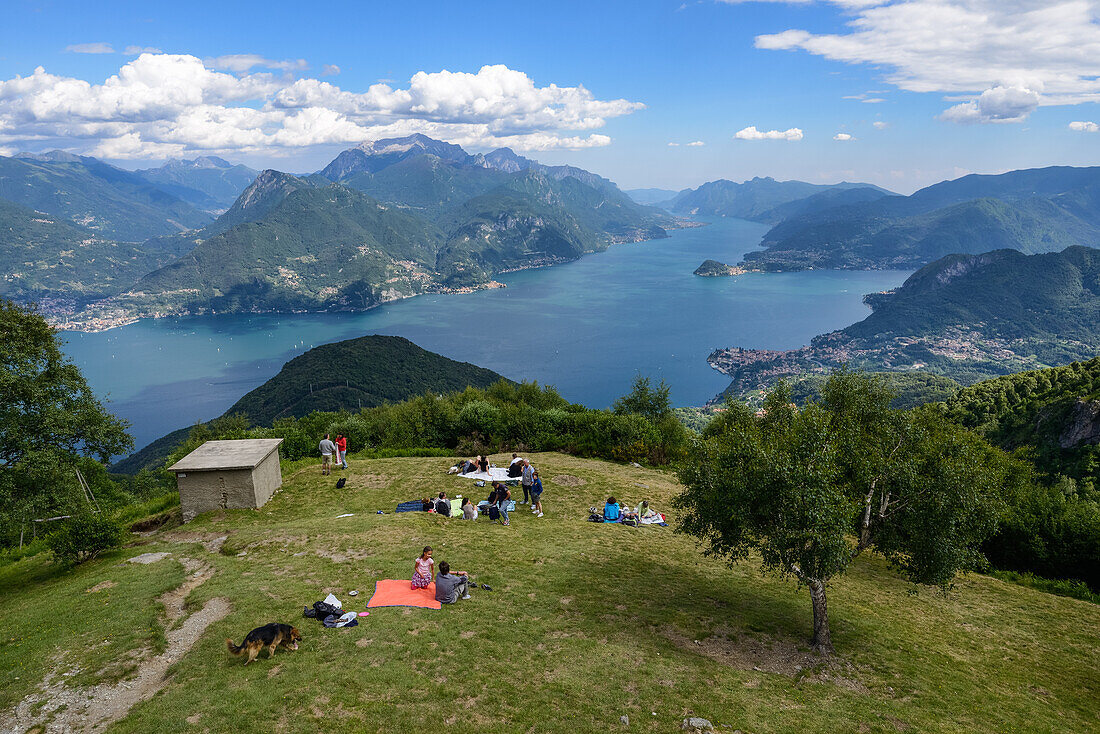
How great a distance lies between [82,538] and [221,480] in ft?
16.0

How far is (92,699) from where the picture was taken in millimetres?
10352

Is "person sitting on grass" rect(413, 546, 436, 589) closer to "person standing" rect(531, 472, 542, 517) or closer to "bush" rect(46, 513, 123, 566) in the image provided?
"person standing" rect(531, 472, 542, 517)

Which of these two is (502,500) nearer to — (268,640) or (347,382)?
(268,640)

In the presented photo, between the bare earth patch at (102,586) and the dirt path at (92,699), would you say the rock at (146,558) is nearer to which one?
the bare earth patch at (102,586)

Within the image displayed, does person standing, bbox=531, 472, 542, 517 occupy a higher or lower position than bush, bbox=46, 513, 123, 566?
lower

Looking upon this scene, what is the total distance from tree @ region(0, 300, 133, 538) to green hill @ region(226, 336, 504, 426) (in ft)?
331

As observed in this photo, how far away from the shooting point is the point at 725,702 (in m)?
11.0

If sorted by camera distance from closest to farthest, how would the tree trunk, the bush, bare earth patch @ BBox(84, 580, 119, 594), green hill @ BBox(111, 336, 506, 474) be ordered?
the tree trunk
bare earth patch @ BBox(84, 580, 119, 594)
the bush
green hill @ BBox(111, 336, 506, 474)

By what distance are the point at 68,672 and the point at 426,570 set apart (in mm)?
7881

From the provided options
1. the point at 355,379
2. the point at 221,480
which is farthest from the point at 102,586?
the point at 355,379

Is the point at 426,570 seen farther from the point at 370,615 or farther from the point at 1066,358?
the point at 1066,358

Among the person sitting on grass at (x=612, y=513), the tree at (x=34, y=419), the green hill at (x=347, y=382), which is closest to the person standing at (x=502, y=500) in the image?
the person sitting on grass at (x=612, y=513)

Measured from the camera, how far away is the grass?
10.4m

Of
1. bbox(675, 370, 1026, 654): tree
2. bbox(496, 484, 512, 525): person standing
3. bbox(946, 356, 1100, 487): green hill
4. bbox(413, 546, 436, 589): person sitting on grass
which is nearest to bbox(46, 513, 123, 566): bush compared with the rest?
bbox(413, 546, 436, 589): person sitting on grass
